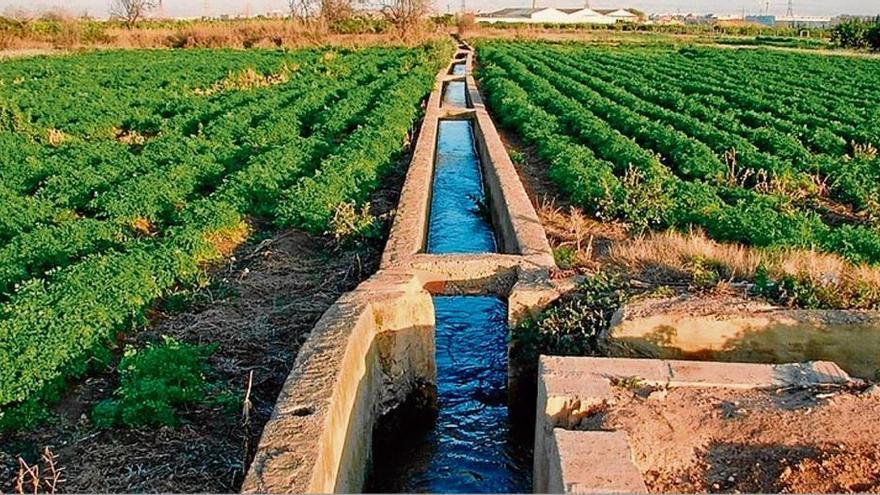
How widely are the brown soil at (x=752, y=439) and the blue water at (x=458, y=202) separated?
6839 millimetres

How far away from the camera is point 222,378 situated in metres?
7.00

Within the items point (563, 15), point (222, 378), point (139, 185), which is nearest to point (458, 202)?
point (139, 185)

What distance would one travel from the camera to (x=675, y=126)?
752 inches

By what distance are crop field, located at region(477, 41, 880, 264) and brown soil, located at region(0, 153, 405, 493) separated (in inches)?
173

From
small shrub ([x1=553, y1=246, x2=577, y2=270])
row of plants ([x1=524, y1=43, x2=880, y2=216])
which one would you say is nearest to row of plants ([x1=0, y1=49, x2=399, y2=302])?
small shrub ([x1=553, y1=246, x2=577, y2=270])

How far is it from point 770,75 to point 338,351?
32.0 meters

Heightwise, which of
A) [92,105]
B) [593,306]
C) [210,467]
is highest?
[92,105]

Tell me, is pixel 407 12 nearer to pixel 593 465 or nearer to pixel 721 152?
pixel 721 152

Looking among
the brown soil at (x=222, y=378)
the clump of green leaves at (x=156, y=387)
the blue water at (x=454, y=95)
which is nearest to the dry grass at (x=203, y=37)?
the blue water at (x=454, y=95)

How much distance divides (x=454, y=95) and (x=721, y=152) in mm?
15752

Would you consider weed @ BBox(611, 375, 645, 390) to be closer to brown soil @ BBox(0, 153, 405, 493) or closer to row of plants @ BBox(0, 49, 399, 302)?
brown soil @ BBox(0, 153, 405, 493)

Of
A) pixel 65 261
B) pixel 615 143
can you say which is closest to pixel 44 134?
pixel 65 261

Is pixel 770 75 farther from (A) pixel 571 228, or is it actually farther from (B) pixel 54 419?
(B) pixel 54 419

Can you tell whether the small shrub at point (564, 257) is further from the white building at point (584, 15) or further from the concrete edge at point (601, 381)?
the white building at point (584, 15)
